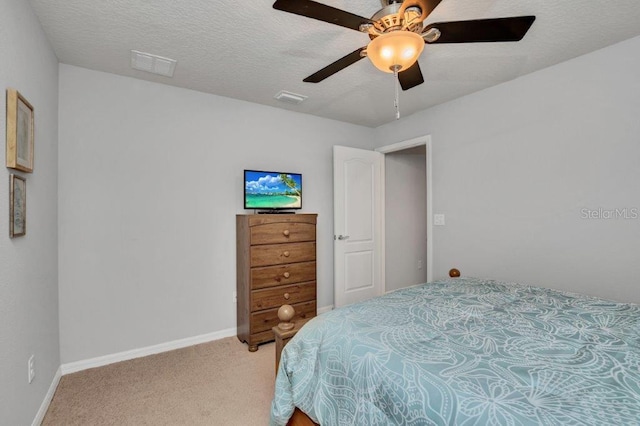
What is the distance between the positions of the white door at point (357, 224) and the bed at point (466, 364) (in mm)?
1995

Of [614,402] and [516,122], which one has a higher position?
[516,122]

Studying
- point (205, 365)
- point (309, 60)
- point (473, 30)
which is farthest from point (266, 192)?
point (473, 30)

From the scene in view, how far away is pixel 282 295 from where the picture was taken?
9.82 feet

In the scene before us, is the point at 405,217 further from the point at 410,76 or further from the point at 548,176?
the point at 410,76

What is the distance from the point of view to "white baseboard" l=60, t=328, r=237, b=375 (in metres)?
2.42

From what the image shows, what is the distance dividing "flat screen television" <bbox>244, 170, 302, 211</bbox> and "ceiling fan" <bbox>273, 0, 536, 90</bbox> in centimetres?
187

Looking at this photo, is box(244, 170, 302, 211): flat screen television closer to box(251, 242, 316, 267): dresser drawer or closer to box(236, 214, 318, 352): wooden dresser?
box(236, 214, 318, 352): wooden dresser

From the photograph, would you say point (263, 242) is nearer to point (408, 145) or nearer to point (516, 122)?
point (408, 145)

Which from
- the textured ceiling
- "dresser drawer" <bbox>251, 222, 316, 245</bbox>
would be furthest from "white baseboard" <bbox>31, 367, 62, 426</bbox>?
the textured ceiling

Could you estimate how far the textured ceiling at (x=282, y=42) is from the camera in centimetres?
179

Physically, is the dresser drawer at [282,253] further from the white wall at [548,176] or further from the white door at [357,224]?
the white wall at [548,176]

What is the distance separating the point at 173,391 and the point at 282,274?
1274 mm

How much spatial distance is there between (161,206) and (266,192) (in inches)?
39.5

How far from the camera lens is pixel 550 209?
2.50 meters
